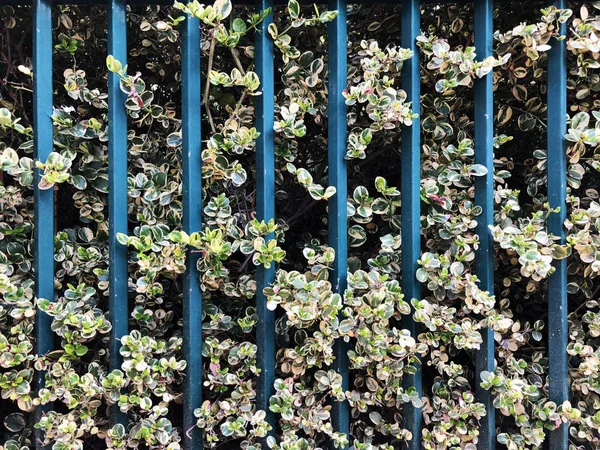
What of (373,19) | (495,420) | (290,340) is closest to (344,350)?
(290,340)

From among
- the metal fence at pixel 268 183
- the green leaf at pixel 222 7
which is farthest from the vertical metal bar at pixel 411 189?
the green leaf at pixel 222 7

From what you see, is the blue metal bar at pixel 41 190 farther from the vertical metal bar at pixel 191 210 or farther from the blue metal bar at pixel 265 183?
the blue metal bar at pixel 265 183

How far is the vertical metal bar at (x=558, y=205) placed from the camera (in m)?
1.25

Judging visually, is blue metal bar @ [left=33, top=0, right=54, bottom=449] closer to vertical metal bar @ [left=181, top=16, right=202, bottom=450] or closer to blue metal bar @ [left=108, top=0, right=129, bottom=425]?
blue metal bar @ [left=108, top=0, right=129, bottom=425]

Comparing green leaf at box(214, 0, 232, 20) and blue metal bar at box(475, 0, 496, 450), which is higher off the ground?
green leaf at box(214, 0, 232, 20)

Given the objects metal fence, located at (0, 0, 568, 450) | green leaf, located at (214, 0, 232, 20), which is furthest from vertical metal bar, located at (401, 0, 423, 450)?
green leaf, located at (214, 0, 232, 20)

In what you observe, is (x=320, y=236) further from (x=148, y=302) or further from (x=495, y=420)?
(x=495, y=420)

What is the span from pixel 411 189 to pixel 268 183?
43 cm

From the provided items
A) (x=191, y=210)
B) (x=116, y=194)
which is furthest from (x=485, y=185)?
(x=116, y=194)

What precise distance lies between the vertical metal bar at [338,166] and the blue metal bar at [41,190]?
853mm

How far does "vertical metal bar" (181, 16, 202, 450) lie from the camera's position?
1.23m

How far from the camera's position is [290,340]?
1.42 meters

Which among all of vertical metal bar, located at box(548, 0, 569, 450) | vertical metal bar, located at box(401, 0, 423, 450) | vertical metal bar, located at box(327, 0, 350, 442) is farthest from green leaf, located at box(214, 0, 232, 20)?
vertical metal bar, located at box(548, 0, 569, 450)

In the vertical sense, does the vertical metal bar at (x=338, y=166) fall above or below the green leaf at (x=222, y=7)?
below
